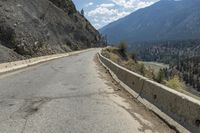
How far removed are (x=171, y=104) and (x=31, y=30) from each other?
51084 mm

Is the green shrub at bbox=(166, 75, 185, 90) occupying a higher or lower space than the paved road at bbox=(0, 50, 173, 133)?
lower

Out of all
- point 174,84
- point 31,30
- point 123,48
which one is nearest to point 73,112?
point 174,84

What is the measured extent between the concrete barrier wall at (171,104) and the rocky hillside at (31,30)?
26.8 meters

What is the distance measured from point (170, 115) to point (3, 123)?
3.54 m

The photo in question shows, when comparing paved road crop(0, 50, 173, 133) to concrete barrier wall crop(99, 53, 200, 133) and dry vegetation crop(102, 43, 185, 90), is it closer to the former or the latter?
concrete barrier wall crop(99, 53, 200, 133)

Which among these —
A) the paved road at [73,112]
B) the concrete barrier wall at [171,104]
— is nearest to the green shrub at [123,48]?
the paved road at [73,112]

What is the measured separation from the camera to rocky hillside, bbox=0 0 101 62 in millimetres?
48375

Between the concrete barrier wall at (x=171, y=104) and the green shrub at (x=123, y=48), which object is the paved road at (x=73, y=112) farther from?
the green shrub at (x=123, y=48)

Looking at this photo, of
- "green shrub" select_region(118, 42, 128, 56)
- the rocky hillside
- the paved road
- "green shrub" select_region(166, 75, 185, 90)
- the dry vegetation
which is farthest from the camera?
"green shrub" select_region(118, 42, 128, 56)

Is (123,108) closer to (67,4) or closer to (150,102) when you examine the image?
(150,102)

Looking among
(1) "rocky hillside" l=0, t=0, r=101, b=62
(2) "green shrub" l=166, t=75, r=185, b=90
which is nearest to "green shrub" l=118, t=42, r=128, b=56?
(1) "rocky hillside" l=0, t=0, r=101, b=62

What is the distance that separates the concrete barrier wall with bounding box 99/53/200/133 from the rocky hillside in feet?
87.8

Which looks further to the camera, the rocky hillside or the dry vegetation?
the rocky hillside

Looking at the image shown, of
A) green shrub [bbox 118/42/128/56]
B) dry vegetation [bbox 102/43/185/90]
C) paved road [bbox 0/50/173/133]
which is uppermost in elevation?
paved road [bbox 0/50/173/133]
